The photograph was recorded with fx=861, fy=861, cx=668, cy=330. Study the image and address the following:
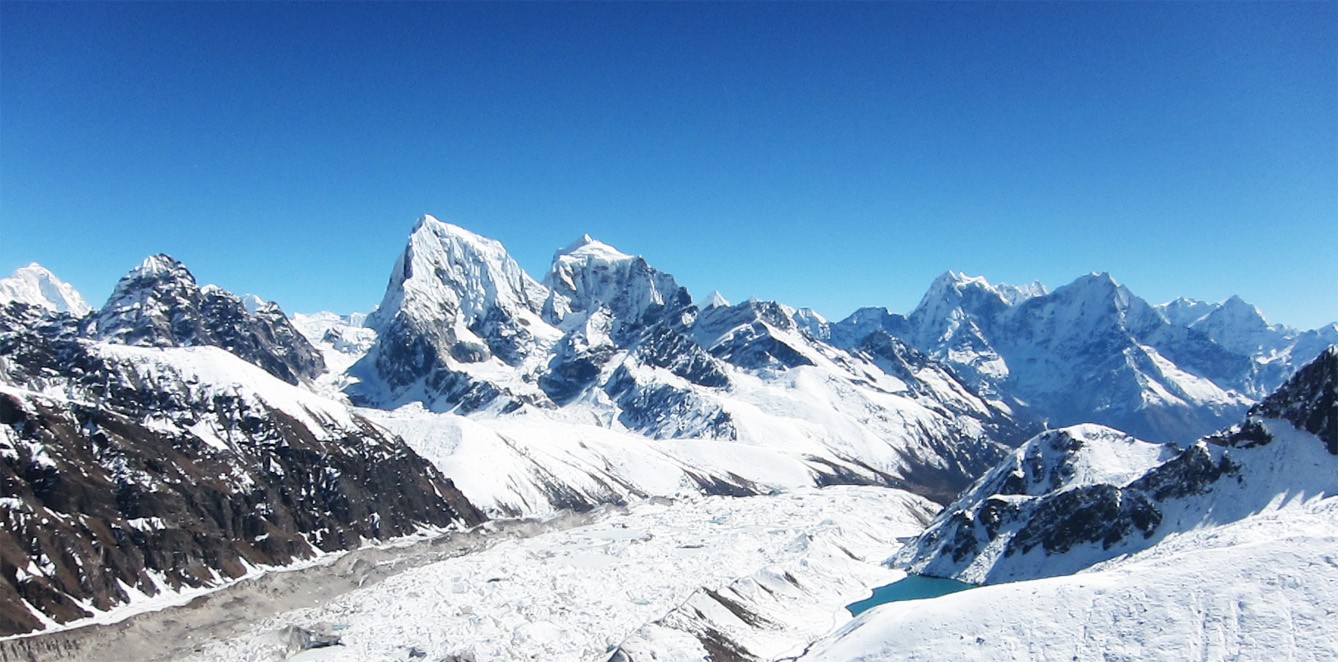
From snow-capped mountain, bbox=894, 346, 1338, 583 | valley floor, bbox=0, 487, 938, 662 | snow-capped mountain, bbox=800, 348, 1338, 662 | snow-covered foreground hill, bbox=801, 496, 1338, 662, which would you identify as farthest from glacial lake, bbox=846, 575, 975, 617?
snow-covered foreground hill, bbox=801, 496, 1338, 662

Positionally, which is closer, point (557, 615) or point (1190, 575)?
point (1190, 575)

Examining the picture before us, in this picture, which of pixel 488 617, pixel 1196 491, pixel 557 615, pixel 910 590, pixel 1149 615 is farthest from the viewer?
pixel 910 590

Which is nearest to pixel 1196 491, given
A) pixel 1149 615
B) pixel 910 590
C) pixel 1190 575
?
pixel 910 590

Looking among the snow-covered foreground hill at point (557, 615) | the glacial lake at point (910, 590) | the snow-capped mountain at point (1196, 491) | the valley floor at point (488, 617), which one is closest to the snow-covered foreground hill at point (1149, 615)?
the snow-covered foreground hill at point (557, 615)

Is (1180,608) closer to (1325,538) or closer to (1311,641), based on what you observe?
(1311,641)

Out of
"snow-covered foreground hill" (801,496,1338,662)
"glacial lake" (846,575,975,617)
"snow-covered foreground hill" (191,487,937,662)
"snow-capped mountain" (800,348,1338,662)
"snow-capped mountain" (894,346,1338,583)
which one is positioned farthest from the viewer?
"glacial lake" (846,575,975,617)

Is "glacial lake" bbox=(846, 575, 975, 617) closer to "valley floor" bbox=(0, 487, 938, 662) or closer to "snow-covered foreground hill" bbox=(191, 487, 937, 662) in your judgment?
"snow-covered foreground hill" bbox=(191, 487, 937, 662)

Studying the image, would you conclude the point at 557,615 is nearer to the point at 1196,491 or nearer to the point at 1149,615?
the point at 1149,615

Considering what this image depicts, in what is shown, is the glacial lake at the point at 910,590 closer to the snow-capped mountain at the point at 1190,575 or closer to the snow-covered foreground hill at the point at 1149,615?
the snow-capped mountain at the point at 1190,575

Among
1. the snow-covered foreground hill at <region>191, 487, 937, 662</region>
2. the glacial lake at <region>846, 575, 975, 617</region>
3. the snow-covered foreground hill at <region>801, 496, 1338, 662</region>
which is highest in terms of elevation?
the snow-covered foreground hill at <region>191, 487, 937, 662</region>
